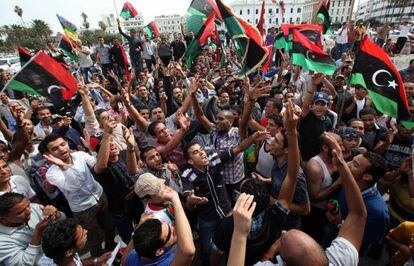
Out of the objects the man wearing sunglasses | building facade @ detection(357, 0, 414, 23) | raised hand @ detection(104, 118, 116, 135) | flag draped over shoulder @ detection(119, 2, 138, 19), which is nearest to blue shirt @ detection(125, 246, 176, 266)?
the man wearing sunglasses

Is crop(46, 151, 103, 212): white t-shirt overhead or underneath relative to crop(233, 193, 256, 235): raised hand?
underneath

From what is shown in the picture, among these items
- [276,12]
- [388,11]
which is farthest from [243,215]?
[388,11]

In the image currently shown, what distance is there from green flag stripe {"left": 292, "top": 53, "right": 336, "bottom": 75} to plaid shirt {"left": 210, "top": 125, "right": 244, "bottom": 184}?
1.88 m

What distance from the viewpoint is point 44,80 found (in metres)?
3.51

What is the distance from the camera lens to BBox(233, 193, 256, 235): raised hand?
142 centimetres

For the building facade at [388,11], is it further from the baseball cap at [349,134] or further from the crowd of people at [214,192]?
the crowd of people at [214,192]

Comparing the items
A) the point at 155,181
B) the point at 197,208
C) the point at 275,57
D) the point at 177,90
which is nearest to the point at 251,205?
the point at 155,181

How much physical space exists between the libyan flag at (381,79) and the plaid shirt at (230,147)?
1864 mm

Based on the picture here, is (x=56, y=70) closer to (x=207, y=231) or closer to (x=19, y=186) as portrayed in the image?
(x=19, y=186)

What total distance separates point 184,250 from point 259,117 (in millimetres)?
3503

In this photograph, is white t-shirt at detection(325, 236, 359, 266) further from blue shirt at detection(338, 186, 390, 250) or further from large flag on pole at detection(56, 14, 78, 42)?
large flag on pole at detection(56, 14, 78, 42)

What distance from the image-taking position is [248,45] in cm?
442

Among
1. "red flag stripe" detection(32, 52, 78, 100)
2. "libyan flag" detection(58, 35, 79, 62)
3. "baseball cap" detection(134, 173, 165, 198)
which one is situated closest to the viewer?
"baseball cap" detection(134, 173, 165, 198)

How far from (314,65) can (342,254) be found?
3.49m
